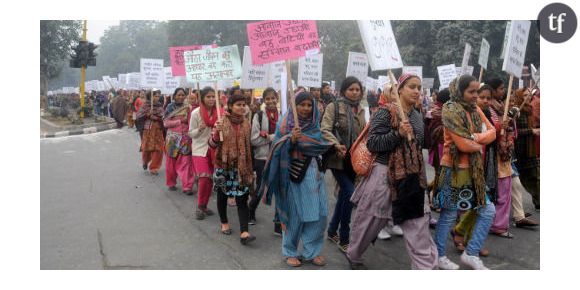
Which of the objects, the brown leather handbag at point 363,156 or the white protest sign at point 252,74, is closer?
the brown leather handbag at point 363,156

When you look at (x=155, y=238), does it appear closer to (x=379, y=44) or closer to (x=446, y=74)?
(x=379, y=44)

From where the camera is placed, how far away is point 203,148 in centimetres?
550

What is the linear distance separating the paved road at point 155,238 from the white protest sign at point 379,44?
1697 mm

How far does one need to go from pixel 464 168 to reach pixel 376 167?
780mm

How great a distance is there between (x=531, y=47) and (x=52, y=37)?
2450 centimetres

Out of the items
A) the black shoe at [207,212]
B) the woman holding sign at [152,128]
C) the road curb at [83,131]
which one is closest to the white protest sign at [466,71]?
the black shoe at [207,212]

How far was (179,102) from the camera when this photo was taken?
7.18 meters

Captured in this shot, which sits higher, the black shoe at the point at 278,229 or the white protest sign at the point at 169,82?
the white protest sign at the point at 169,82

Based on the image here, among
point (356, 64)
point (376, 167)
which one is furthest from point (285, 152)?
point (356, 64)

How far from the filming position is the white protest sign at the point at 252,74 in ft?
22.9

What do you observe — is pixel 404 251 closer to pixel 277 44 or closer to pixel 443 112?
pixel 443 112

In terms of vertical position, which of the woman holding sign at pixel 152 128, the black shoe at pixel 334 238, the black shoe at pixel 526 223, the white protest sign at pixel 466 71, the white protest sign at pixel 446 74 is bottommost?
the black shoe at pixel 334 238
